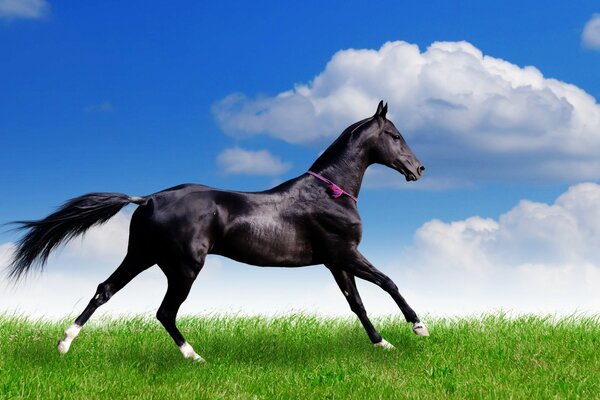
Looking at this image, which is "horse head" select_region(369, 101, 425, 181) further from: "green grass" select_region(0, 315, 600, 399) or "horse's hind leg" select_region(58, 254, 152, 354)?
"horse's hind leg" select_region(58, 254, 152, 354)

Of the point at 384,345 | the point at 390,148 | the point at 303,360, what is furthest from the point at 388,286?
the point at 390,148

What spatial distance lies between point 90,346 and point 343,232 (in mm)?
3483

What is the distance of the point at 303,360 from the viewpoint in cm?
840

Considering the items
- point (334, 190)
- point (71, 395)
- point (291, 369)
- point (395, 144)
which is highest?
point (395, 144)

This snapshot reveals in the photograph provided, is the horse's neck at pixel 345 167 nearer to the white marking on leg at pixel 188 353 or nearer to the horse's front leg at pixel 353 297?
the horse's front leg at pixel 353 297

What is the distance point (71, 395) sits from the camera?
670 cm

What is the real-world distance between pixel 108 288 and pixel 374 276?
2884 millimetres

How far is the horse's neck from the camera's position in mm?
8242

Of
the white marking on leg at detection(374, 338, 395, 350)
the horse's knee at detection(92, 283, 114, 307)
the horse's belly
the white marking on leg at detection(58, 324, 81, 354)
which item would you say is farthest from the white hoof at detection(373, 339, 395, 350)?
the white marking on leg at detection(58, 324, 81, 354)

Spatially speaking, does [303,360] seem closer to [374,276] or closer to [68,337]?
[374,276]

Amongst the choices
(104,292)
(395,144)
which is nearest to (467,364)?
(395,144)

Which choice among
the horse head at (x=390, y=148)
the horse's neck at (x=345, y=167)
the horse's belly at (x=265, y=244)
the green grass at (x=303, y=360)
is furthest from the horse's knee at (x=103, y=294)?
the horse head at (x=390, y=148)

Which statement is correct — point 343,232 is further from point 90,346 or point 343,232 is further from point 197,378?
point 90,346

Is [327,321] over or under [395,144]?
under
